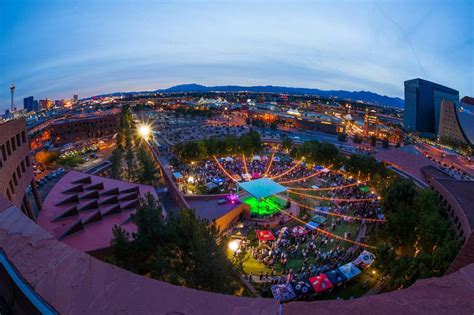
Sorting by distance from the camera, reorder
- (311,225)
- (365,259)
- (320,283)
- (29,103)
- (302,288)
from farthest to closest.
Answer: (29,103) < (311,225) < (365,259) < (320,283) < (302,288)

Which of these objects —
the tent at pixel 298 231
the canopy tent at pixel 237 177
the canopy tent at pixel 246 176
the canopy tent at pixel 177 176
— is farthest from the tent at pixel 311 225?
the canopy tent at pixel 177 176

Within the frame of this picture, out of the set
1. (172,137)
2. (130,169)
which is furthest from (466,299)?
(172,137)

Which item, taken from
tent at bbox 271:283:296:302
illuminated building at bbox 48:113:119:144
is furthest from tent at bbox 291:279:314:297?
illuminated building at bbox 48:113:119:144

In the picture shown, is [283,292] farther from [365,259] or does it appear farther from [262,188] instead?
[262,188]

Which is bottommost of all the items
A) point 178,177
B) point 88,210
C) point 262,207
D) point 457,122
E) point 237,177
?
point 262,207

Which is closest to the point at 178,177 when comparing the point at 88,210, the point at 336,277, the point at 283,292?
the point at 88,210

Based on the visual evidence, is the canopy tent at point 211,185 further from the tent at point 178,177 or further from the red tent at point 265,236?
the red tent at point 265,236
